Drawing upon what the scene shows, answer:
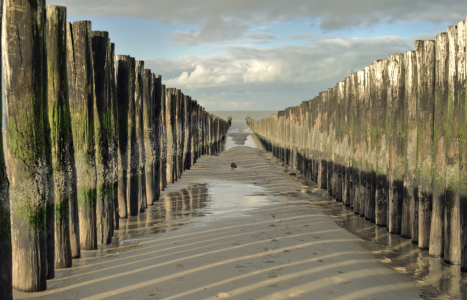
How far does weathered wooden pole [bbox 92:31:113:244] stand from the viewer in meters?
4.85

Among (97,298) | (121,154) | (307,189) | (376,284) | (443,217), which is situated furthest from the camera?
(307,189)

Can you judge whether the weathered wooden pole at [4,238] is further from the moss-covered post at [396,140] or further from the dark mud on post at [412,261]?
the moss-covered post at [396,140]

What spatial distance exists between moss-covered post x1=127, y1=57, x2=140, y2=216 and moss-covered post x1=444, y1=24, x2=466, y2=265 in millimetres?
4448

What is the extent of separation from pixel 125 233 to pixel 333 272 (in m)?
2.88

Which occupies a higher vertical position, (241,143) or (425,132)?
(425,132)

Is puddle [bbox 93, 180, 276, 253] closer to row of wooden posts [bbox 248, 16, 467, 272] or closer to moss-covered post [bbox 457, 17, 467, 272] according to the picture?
row of wooden posts [bbox 248, 16, 467, 272]

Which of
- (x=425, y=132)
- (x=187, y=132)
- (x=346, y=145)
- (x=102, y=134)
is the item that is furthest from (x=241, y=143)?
(x=425, y=132)

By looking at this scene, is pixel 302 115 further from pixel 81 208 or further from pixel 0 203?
pixel 0 203

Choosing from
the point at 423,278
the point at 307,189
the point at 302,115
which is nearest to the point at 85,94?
the point at 423,278

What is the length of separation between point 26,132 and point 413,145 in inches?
172

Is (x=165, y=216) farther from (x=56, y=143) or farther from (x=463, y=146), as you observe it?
(x=463, y=146)

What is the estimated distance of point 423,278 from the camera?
3.90 metres

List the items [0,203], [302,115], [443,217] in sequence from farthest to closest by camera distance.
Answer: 1. [302,115]
2. [443,217]
3. [0,203]

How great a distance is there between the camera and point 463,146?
4.10 m
